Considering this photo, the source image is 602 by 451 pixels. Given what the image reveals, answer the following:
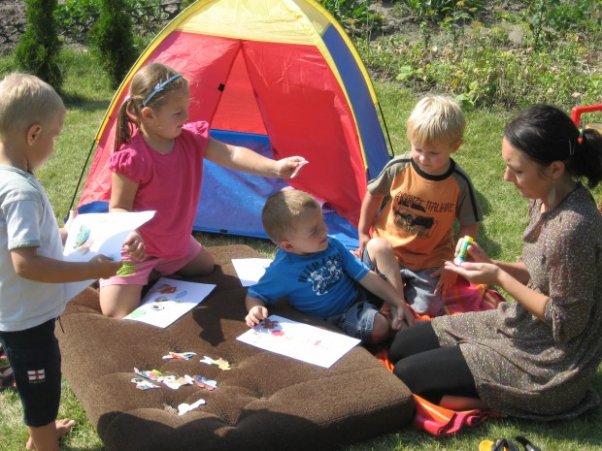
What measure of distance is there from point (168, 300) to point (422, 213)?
1.32 meters

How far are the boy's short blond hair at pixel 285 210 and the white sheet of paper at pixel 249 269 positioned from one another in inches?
24.1

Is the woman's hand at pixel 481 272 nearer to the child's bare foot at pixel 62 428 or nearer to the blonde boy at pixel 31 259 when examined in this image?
the blonde boy at pixel 31 259

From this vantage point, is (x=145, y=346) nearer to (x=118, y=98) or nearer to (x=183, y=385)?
(x=183, y=385)

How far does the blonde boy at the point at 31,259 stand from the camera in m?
2.42

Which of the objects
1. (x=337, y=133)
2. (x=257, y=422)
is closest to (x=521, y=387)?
(x=257, y=422)

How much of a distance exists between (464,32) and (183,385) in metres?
5.59

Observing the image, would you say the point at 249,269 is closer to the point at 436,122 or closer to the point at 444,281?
the point at 444,281

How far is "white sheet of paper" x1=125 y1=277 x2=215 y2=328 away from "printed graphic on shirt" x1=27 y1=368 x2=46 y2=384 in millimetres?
846

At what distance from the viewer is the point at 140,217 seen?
2.82 m

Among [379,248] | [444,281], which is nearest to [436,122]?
[379,248]

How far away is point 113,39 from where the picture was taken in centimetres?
755

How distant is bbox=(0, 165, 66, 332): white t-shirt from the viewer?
240 cm

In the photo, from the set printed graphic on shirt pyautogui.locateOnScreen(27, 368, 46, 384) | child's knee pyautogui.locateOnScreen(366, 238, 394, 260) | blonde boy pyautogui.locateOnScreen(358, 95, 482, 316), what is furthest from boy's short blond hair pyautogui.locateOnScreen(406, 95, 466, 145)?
printed graphic on shirt pyautogui.locateOnScreen(27, 368, 46, 384)

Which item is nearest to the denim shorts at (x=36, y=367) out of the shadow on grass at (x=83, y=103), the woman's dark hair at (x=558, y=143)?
the woman's dark hair at (x=558, y=143)
